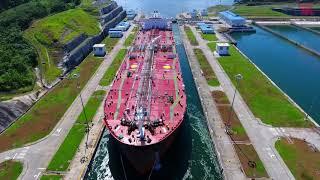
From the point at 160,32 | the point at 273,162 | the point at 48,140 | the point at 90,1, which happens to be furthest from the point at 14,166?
the point at 90,1

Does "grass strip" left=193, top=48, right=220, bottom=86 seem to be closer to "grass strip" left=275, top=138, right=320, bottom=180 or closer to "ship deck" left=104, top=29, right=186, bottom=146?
"ship deck" left=104, top=29, right=186, bottom=146

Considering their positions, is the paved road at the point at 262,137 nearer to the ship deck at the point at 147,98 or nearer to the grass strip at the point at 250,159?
the grass strip at the point at 250,159

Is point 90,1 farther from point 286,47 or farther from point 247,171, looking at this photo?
point 247,171

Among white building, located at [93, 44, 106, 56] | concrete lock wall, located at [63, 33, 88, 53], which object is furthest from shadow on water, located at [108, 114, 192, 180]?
white building, located at [93, 44, 106, 56]

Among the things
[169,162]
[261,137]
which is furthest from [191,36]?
[169,162]

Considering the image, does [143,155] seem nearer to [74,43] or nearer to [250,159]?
[250,159]

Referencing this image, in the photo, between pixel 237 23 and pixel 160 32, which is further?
pixel 237 23
